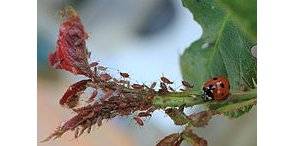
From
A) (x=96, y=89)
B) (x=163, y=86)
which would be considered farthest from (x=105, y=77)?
(x=163, y=86)

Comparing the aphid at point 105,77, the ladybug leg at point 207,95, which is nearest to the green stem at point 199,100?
the ladybug leg at point 207,95

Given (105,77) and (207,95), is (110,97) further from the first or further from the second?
(207,95)

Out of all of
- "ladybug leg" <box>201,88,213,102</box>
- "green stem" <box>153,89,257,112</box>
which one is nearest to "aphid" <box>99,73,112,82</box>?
"green stem" <box>153,89,257,112</box>

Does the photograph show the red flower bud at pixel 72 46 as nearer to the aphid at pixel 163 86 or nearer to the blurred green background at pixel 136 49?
the blurred green background at pixel 136 49

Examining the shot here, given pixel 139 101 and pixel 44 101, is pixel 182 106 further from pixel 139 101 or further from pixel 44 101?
pixel 44 101

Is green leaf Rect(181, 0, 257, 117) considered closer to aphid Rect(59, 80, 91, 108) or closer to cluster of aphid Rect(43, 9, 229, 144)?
cluster of aphid Rect(43, 9, 229, 144)
